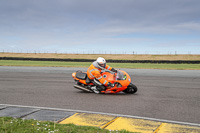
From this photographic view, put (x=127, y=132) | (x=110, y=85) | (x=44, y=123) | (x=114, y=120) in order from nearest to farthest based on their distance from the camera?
(x=127, y=132), (x=44, y=123), (x=114, y=120), (x=110, y=85)

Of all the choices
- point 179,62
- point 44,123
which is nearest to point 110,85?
point 44,123

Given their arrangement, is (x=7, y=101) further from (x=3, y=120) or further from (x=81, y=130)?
(x=81, y=130)

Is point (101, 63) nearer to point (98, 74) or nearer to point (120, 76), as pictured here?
point (98, 74)

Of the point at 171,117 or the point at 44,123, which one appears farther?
the point at 171,117

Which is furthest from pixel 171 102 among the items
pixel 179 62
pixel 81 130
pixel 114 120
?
pixel 179 62

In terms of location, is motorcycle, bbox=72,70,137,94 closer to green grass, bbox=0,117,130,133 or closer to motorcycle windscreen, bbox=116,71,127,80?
motorcycle windscreen, bbox=116,71,127,80

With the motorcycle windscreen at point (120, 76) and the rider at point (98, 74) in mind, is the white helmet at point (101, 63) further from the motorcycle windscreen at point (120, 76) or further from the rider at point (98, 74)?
the motorcycle windscreen at point (120, 76)

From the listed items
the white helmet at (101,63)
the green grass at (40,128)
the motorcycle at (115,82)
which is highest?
the white helmet at (101,63)

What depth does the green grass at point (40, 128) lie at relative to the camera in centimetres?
479

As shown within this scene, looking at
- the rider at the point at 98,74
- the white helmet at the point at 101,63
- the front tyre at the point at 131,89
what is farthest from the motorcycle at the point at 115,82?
the white helmet at the point at 101,63

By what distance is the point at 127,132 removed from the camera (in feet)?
15.6

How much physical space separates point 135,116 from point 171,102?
2691mm

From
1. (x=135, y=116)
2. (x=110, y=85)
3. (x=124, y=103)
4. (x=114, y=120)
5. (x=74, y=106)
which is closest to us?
(x=114, y=120)

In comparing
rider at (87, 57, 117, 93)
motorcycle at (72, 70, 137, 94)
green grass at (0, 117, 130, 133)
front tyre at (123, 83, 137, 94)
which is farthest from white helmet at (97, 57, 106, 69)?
green grass at (0, 117, 130, 133)
